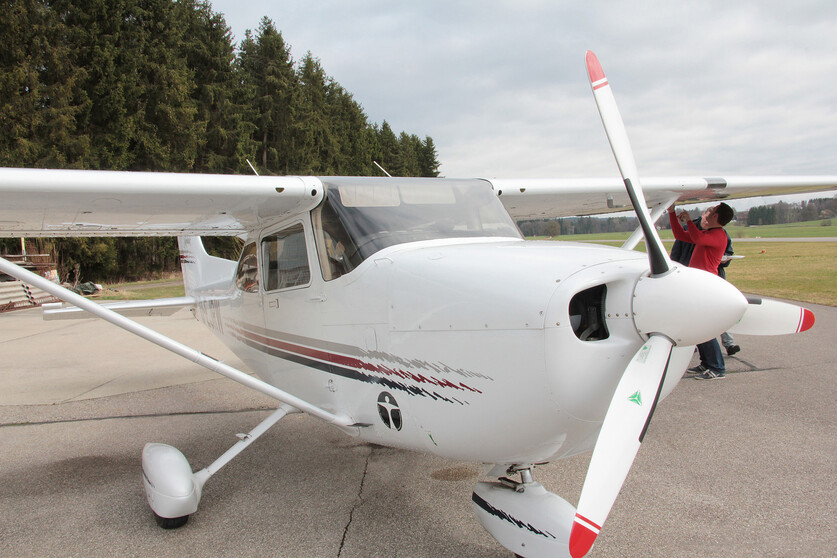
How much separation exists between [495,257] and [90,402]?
559 cm

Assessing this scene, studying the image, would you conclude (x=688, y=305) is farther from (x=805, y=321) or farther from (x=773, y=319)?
(x=805, y=321)

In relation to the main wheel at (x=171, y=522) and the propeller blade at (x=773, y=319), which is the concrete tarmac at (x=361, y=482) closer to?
the main wheel at (x=171, y=522)

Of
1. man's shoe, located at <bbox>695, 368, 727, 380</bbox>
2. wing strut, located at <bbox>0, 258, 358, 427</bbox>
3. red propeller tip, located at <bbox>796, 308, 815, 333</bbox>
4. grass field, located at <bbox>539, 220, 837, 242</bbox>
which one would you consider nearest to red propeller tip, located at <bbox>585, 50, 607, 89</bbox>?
red propeller tip, located at <bbox>796, 308, 815, 333</bbox>

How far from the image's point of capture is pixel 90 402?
6.01m

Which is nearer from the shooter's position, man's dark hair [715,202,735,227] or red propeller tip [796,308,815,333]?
red propeller tip [796,308,815,333]

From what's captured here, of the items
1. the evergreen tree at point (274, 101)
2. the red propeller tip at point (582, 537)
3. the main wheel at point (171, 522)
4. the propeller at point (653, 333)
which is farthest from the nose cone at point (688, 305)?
the evergreen tree at point (274, 101)

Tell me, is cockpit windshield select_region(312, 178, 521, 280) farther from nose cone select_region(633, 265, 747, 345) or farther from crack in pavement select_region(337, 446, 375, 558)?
crack in pavement select_region(337, 446, 375, 558)

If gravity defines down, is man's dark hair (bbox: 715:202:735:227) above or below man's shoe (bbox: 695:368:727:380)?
above

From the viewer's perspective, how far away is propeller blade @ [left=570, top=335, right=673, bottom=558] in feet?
5.85

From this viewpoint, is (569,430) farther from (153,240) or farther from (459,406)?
(153,240)

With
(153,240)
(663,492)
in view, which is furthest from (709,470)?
(153,240)

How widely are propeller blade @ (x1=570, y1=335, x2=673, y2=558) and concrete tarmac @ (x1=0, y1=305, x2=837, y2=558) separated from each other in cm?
120

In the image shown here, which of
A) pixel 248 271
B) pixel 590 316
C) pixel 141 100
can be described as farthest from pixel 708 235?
pixel 141 100

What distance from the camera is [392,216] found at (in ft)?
10.2
